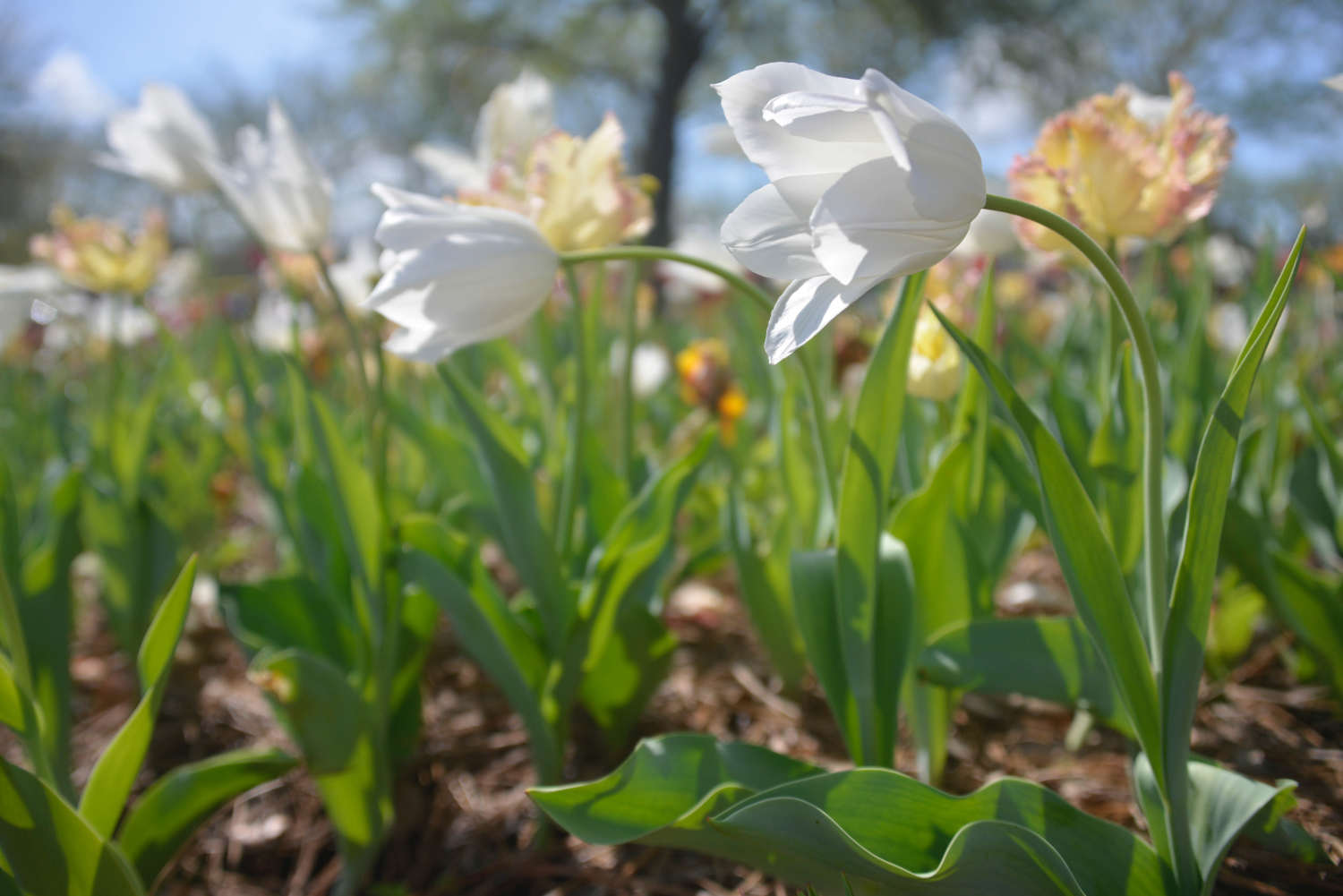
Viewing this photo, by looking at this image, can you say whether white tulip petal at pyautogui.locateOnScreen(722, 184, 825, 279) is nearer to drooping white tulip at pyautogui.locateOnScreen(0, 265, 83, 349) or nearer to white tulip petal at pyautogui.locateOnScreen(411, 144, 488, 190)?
white tulip petal at pyautogui.locateOnScreen(411, 144, 488, 190)

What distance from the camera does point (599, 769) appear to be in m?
1.14

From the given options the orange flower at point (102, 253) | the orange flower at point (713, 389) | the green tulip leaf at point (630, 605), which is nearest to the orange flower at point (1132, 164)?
the green tulip leaf at point (630, 605)

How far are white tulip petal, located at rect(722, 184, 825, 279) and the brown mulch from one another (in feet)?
2.01

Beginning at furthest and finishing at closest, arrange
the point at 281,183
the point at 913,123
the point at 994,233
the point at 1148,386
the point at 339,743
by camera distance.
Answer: the point at 994,233
the point at 281,183
the point at 339,743
the point at 1148,386
the point at 913,123

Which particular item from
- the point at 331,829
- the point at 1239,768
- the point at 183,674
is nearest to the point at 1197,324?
the point at 1239,768

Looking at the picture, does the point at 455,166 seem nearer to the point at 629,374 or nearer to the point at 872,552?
the point at 629,374

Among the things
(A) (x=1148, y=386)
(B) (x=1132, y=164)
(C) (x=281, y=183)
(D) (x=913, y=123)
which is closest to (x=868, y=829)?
(A) (x=1148, y=386)

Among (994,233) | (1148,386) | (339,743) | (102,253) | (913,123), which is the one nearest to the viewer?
(913,123)

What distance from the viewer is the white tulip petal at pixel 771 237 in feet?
1.79

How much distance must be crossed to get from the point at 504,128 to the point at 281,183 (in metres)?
0.32

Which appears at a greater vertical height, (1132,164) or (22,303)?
(1132,164)

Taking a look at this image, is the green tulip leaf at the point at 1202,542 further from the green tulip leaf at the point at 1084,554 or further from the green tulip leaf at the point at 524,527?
the green tulip leaf at the point at 524,527

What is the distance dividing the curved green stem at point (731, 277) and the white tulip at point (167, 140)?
82 cm

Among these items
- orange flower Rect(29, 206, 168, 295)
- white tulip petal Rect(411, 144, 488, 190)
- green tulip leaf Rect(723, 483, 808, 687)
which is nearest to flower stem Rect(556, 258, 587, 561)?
green tulip leaf Rect(723, 483, 808, 687)
